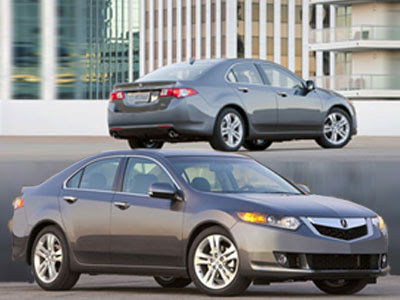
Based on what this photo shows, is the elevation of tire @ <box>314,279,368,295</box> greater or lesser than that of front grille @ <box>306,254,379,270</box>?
lesser

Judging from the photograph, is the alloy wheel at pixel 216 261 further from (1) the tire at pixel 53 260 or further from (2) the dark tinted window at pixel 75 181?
(2) the dark tinted window at pixel 75 181

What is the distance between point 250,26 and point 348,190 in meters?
119

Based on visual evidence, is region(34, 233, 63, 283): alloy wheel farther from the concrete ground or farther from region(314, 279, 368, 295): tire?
region(314, 279, 368, 295): tire

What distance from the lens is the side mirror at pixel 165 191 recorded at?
11211 millimetres

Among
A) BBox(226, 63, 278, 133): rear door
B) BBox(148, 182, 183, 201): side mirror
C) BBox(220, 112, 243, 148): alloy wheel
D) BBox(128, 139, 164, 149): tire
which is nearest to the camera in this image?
BBox(148, 182, 183, 201): side mirror

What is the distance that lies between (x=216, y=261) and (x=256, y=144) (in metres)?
13.0

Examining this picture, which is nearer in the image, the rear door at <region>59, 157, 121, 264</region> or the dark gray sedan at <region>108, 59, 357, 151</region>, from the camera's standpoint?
the rear door at <region>59, 157, 121, 264</region>

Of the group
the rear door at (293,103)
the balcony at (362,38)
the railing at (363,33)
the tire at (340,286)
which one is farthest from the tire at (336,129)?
the railing at (363,33)

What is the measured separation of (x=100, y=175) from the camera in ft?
40.6

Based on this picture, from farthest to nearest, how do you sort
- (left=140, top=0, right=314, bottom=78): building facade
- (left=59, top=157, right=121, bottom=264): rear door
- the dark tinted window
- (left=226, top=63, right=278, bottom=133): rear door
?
1. (left=140, top=0, right=314, bottom=78): building facade
2. (left=226, top=63, right=278, bottom=133): rear door
3. the dark tinted window
4. (left=59, top=157, right=121, bottom=264): rear door

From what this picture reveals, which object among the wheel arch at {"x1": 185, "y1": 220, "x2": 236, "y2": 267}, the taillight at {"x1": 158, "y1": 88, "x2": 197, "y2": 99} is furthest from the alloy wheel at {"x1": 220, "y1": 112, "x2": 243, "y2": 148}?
the wheel arch at {"x1": 185, "y1": 220, "x2": 236, "y2": 267}

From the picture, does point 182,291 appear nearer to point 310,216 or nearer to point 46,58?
point 310,216

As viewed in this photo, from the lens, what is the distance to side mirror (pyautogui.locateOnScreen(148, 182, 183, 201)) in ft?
36.8

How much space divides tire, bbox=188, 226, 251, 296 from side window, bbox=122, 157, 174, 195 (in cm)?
76
